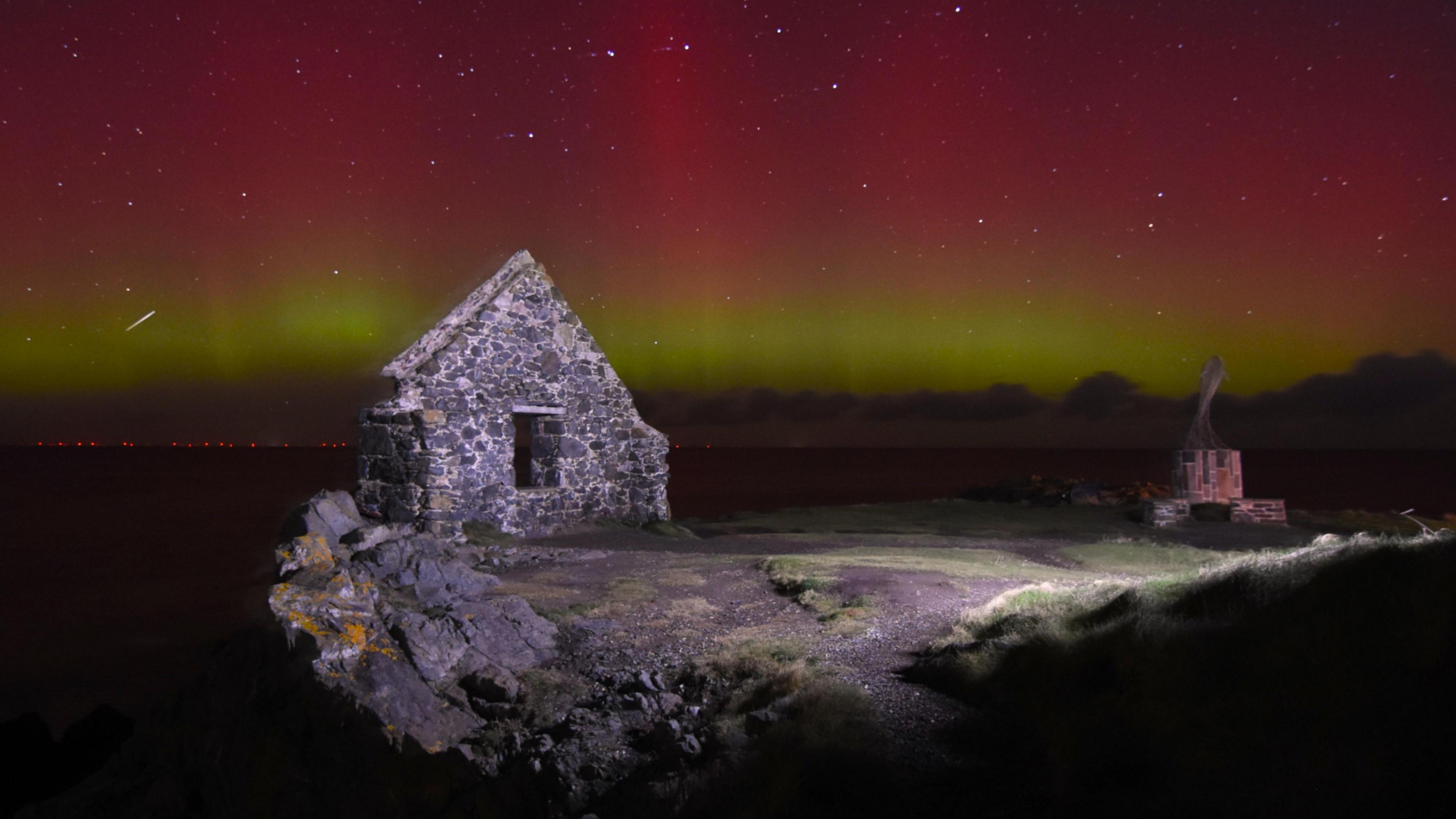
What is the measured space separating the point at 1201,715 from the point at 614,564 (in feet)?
26.1

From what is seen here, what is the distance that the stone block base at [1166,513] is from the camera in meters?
16.8

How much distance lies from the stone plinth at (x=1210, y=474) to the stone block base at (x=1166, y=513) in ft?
2.09

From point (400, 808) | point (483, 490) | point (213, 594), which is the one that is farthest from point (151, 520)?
point (400, 808)

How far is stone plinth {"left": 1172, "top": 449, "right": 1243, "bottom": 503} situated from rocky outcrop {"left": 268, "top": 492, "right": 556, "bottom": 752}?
1516 centimetres

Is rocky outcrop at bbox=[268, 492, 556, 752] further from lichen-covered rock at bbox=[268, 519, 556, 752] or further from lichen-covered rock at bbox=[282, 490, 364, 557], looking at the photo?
lichen-covered rock at bbox=[282, 490, 364, 557]

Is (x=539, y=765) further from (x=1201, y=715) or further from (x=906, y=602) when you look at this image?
(x=906, y=602)

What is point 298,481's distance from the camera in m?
65.1

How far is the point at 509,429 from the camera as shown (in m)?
14.4

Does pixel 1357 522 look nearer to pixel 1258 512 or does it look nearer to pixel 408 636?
pixel 1258 512

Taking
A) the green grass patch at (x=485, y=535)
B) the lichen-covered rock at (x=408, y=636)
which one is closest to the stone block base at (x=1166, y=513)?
the green grass patch at (x=485, y=535)

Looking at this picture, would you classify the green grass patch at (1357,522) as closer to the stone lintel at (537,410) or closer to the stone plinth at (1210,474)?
the stone plinth at (1210,474)

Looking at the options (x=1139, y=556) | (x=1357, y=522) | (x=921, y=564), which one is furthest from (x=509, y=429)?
(x=1357, y=522)

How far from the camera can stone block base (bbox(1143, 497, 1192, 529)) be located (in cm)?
1683

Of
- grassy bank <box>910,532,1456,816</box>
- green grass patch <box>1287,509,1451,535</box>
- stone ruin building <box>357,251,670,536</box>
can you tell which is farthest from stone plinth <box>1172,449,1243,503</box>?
grassy bank <box>910,532,1456,816</box>
